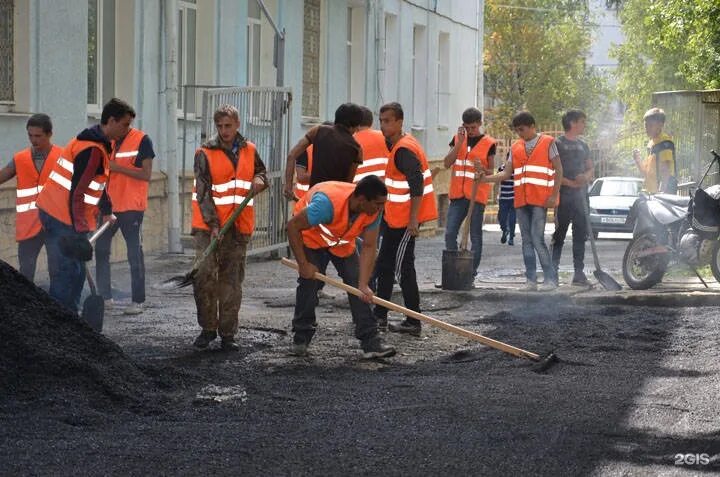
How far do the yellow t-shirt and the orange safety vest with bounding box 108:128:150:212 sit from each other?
5.51 m

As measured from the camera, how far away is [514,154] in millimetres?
14109

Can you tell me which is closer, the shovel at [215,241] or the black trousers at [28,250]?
the shovel at [215,241]

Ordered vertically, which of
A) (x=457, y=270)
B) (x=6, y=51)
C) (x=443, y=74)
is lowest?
(x=457, y=270)

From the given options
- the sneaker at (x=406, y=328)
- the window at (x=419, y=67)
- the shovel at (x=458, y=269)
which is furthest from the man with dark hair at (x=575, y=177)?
the window at (x=419, y=67)

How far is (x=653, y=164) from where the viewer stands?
14742 millimetres

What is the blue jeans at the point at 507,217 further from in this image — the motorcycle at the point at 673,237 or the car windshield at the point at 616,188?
the motorcycle at the point at 673,237

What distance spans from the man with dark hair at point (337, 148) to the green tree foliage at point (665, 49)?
11.6m

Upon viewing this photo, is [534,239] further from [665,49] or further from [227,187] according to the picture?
[665,49]

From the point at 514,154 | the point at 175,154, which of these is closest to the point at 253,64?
the point at 175,154

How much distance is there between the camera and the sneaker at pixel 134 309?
1190cm

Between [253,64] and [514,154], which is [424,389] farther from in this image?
[253,64]

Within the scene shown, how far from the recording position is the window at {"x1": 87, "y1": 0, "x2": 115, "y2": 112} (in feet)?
55.0

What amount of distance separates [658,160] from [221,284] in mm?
6385

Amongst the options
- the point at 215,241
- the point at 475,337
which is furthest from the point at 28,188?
the point at 475,337
